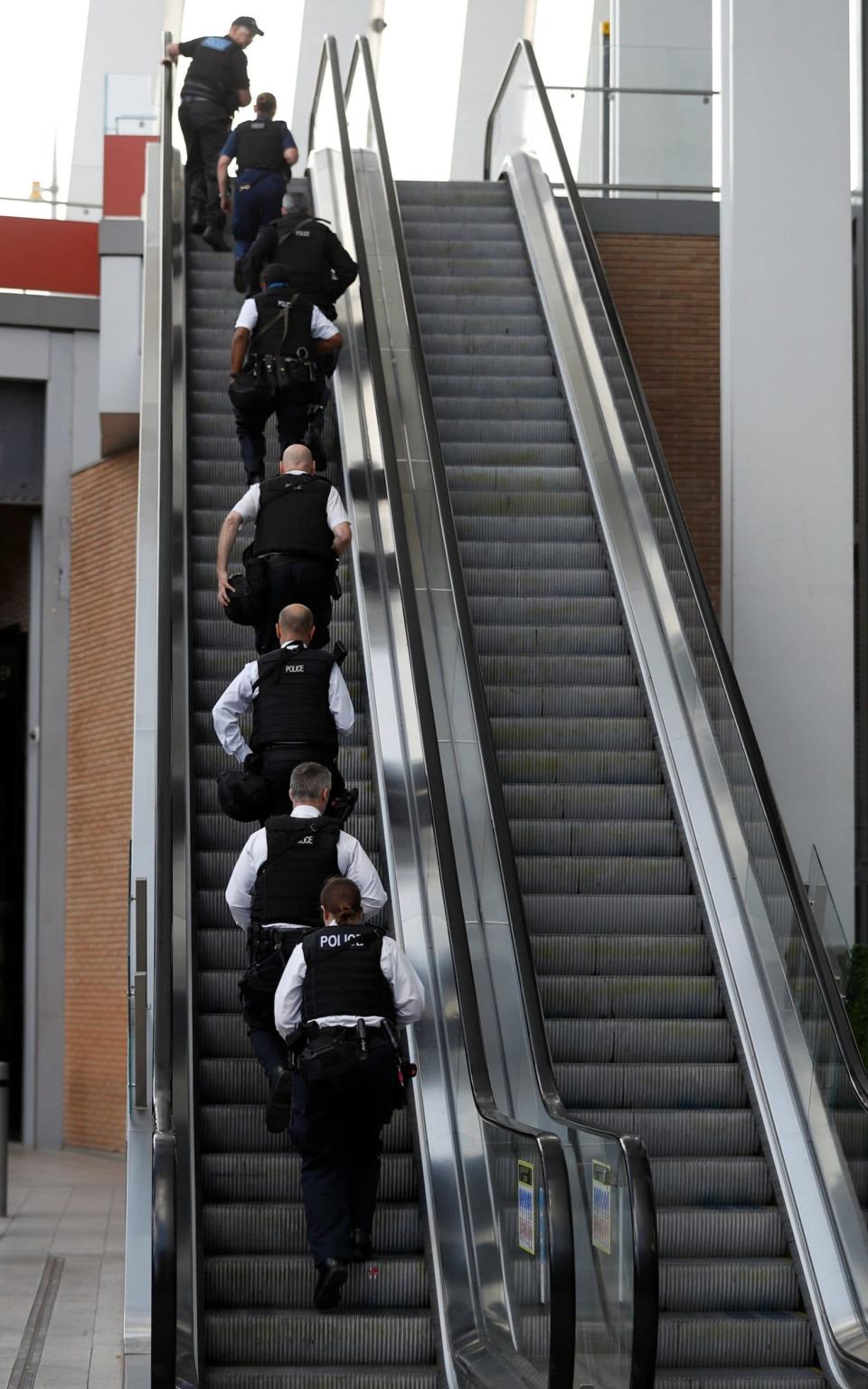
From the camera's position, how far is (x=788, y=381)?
11.8 metres

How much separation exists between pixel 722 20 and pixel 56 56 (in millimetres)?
9657

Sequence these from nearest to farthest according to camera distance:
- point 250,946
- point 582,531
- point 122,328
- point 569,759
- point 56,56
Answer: point 250,946
point 569,759
point 582,531
point 122,328
point 56,56

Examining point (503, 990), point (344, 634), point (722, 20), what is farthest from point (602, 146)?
point (503, 990)

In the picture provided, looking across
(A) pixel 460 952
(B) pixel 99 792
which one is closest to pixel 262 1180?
(A) pixel 460 952

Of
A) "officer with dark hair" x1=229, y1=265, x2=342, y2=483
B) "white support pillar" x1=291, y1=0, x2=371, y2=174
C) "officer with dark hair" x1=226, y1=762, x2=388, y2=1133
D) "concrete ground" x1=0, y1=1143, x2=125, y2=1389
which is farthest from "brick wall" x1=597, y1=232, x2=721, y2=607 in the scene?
"officer with dark hair" x1=226, y1=762, x2=388, y2=1133

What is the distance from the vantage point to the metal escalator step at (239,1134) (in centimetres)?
656

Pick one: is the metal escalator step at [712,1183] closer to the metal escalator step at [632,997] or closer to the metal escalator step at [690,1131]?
the metal escalator step at [690,1131]

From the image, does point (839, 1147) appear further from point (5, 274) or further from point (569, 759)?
point (5, 274)

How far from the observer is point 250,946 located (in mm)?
6336

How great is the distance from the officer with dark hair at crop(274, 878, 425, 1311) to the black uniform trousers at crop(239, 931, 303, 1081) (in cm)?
27

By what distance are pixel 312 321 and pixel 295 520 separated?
1.99m

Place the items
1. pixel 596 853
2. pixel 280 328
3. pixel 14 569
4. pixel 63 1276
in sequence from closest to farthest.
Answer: pixel 596 853, pixel 63 1276, pixel 280 328, pixel 14 569

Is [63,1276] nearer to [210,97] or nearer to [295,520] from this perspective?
[295,520]

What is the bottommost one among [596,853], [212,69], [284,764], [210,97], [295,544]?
[596,853]
